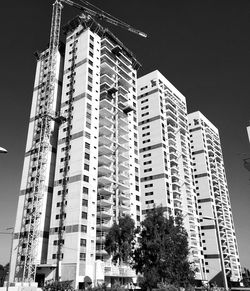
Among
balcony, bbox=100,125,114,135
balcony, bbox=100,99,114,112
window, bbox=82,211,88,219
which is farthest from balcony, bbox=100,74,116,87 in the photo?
window, bbox=82,211,88,219

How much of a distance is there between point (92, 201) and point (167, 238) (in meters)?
28.2

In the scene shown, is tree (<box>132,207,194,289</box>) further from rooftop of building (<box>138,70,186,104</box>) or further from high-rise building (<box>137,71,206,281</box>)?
rooftop of building (<box>138,70,186,104</box>)

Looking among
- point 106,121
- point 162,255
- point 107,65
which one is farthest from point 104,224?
point 107,65

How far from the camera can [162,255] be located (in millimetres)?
46625

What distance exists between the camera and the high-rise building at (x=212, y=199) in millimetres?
→ 114688

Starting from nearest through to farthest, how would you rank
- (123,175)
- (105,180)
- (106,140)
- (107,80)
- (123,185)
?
(105,180), (123,185), (106,140), (123,175), (107,80)

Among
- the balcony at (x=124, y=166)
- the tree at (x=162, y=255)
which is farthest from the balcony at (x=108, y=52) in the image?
the tree at (x=162, y=255)

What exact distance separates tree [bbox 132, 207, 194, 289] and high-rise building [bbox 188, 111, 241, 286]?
66824mm

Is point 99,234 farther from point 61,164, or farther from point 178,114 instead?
point 178,114

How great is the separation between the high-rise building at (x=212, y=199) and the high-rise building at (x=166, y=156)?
10981mm

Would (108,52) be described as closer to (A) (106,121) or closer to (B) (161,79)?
(A) (106,121)

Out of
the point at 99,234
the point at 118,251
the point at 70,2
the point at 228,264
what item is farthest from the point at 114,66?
the point at 228,264

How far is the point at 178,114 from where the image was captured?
122 meters

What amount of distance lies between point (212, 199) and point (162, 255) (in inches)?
3315
